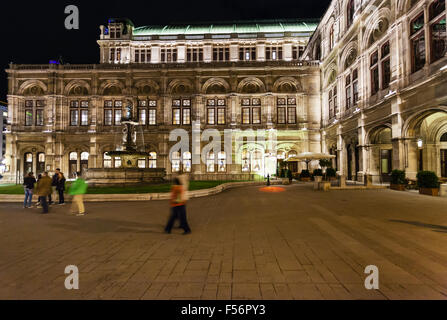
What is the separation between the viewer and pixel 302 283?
360 cm

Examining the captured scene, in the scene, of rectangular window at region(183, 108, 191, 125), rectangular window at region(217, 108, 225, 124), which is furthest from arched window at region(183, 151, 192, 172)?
rectangular window at region(217, 108, 225, 124)

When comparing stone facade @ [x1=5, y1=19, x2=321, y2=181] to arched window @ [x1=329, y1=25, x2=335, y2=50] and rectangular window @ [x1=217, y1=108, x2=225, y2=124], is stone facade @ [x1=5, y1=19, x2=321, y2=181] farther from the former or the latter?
arched window @ [x1=329, y1=25, x2=335, y2=50]

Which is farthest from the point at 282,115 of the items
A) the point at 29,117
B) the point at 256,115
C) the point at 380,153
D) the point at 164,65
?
the point at 29,117

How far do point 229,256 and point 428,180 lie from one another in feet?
48.9

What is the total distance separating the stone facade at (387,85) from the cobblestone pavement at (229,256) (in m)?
11.2

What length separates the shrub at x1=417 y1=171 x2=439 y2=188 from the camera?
13.5 m

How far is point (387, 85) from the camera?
2002cm

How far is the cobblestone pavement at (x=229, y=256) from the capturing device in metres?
3.42

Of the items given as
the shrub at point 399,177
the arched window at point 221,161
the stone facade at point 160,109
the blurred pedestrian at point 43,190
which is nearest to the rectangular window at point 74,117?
the stone facade at point 160,109

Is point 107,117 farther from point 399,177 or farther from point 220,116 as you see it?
point 399,177

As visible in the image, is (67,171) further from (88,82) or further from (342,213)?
(342,213)

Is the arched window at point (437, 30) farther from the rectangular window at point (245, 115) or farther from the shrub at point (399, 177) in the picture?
the rectangular window at point (245, 115)

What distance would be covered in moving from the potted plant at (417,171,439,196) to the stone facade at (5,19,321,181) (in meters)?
20.0
